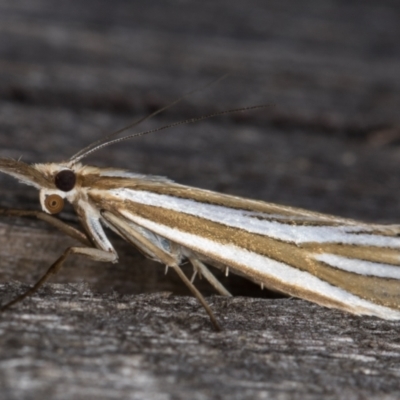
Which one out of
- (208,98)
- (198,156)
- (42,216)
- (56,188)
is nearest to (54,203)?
(56,188)

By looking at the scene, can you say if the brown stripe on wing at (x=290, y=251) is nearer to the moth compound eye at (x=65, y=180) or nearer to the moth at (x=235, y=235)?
the moth at (x=235, y=235)

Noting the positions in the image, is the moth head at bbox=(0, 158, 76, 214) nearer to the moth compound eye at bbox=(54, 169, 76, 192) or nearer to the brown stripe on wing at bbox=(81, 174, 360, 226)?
the moth compound eye at bbox=(54, 169, 76, 192)

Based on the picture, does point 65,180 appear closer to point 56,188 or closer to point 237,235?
point 56,188

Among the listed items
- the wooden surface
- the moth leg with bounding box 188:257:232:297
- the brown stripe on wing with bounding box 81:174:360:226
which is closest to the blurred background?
the wooden surface

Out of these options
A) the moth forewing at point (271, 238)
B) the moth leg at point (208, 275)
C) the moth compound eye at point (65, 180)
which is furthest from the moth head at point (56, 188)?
the moth leg at point (208, 275)

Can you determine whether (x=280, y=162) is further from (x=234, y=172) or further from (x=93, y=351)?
(x=93, y=351)
